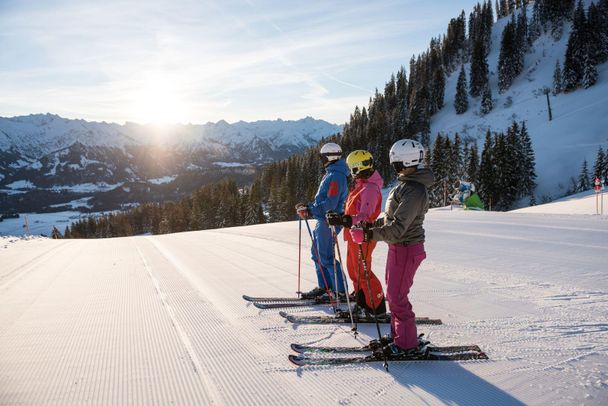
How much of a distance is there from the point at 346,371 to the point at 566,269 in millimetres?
5517

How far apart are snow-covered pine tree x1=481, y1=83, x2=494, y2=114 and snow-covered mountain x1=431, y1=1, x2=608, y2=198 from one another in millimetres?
950

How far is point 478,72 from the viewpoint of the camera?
76812 mm

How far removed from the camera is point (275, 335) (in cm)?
463

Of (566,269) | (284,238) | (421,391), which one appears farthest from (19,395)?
(284,238)

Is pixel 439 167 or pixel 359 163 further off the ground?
pixel 439 167

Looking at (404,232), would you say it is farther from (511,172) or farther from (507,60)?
(507,60)

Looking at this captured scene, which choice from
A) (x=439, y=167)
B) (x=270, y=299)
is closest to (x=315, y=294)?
(x=270, y=299)

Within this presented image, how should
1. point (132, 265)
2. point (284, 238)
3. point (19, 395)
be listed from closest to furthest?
point (19, 395) → point (132, 265) → point (284, 238)

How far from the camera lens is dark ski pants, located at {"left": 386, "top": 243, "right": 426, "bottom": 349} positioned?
12.4ft

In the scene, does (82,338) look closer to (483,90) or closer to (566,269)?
(566,269)

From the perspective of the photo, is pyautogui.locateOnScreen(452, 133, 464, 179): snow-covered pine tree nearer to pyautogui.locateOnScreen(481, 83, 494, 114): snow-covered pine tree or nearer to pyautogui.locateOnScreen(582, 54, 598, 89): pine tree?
pyautogui.locateOnScreen(481, 83, 494, 114): snow-covered pine tree

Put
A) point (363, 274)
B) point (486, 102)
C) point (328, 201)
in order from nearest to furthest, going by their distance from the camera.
→ point (363, 274), point (328, 201), point (486, 102)

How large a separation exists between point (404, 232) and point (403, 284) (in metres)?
0.55

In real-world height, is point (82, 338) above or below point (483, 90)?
below
